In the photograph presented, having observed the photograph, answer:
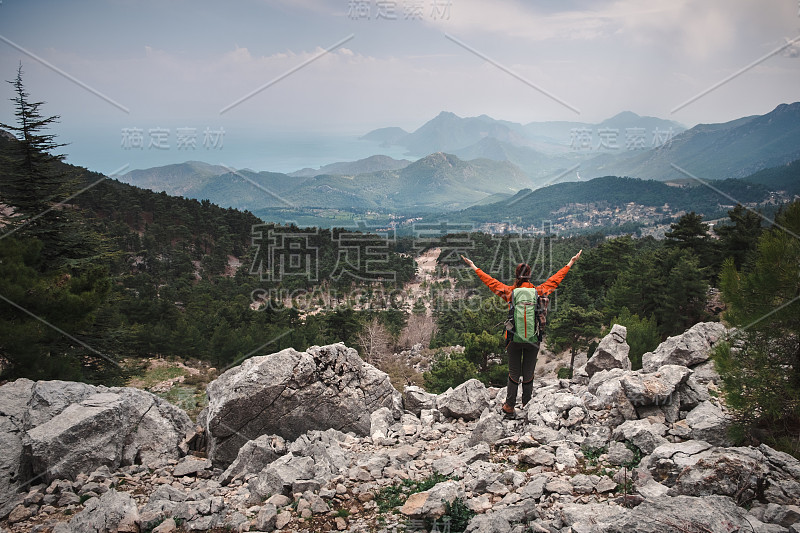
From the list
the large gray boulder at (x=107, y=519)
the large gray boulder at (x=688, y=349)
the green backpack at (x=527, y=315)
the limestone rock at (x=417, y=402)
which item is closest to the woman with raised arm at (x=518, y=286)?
the green backpack at (x=527, y=315)

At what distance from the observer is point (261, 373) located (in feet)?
29.1

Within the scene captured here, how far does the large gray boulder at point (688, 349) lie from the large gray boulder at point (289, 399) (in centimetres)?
653

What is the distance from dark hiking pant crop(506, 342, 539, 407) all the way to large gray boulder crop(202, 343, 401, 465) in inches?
144

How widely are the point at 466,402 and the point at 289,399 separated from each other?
3.90 metres

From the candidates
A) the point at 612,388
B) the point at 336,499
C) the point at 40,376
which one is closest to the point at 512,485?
the point at 336,499

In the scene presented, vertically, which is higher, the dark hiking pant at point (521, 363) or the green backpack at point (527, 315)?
the green backpack at point (527, 315)

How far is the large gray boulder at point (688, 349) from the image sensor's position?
971 cm

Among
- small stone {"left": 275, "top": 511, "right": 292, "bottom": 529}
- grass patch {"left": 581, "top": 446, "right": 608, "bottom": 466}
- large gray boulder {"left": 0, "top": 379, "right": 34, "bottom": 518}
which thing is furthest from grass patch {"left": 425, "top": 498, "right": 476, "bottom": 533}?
large gray boulder {"left": 0, "top": 379, "right": 34, "bottom": 518}

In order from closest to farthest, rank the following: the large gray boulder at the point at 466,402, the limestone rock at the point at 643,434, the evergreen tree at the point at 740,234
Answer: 1. the limestone rock at the point at 643,434
2. the large gray boulder at the point at 466,402
3. the evergreen tree at the point at 740,234

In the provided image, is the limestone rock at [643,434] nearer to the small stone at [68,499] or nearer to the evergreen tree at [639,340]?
the small stone at [68,499]

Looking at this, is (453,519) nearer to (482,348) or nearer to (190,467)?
(190,467)

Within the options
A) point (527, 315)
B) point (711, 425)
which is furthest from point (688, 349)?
point (527, 315)

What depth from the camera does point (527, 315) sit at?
652cm

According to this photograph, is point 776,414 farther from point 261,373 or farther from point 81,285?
point 81,285
